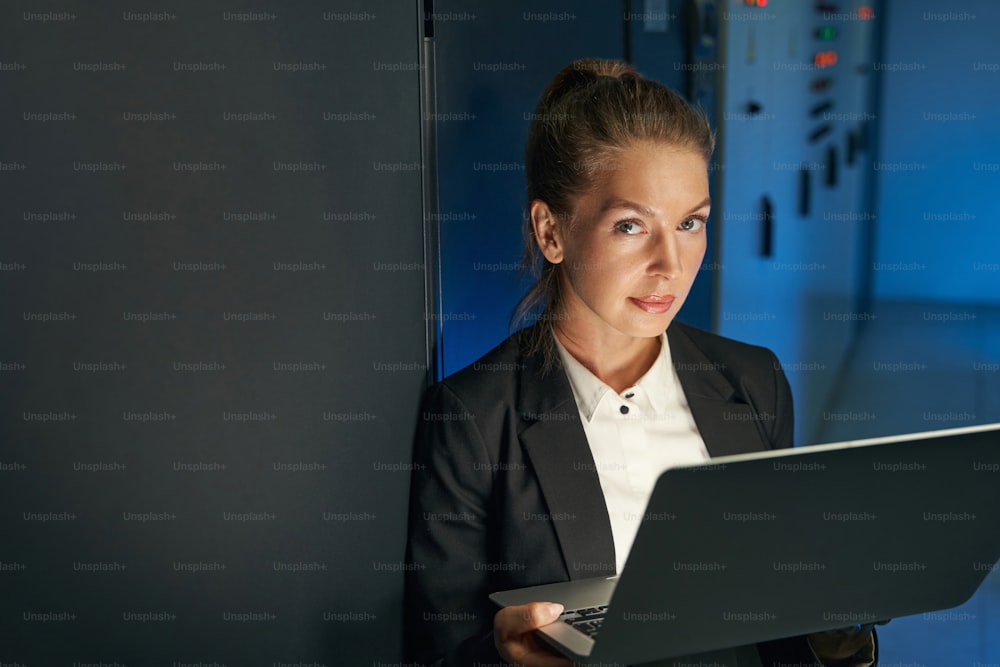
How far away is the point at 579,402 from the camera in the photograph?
155 centimetres

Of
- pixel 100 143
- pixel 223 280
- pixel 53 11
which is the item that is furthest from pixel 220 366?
pixel 53 11

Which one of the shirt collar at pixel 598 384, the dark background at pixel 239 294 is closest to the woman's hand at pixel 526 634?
the dark background at pixel 239 294

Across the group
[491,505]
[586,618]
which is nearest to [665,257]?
[491,505]

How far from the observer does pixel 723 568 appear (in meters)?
0.97

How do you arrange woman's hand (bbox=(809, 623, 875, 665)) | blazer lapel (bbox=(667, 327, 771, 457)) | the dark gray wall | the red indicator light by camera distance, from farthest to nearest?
the red indicator light
blazer lapel (bbox=(667, 327, 771, 457))
woman's hand (bbox=(809, 623, 875, 665))
the dark gray wall

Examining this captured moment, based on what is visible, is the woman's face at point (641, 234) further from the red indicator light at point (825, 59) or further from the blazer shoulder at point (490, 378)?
the red indicator light at point (825, 59)

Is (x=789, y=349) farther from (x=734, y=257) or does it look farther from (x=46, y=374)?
(x=46, y=374)

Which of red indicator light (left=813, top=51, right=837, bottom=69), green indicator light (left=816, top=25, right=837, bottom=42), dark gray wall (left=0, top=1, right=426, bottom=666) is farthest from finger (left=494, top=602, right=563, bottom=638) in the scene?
green indicator light (left=816, top=25, right=837, bottom=42)

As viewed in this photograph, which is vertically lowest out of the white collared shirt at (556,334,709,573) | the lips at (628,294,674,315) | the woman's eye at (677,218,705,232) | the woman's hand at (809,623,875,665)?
the woman's hand at (809,623,875,665)

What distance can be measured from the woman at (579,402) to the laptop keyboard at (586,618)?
0.77 feet

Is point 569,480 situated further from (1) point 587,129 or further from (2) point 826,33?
(2) point 826,33

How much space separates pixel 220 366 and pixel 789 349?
10.2ft

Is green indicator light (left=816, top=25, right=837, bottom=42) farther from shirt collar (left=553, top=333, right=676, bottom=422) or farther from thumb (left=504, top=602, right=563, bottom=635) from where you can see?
thumb (left=504, top=602, right=563, bottom=635)

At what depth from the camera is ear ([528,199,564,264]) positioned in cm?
157
